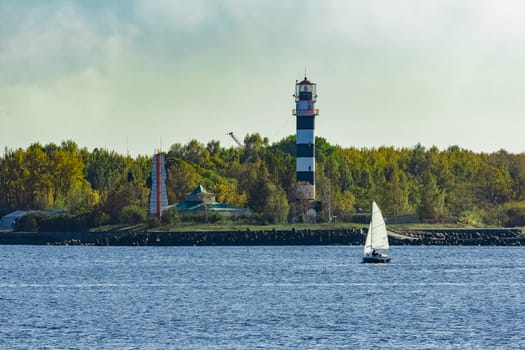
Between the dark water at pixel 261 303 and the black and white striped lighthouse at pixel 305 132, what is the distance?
123ft

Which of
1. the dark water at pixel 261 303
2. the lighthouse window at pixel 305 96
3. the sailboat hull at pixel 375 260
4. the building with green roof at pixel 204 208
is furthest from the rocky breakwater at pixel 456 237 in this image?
the sailboat hull at pixel 375 260

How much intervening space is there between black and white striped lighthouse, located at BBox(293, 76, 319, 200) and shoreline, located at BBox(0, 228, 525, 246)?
25.9 ft

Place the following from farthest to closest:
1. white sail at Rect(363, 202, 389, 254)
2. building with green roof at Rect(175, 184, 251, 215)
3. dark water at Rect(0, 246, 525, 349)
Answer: building with green roof at Rect(175, 184, 251, 215) < white sail at Rect(363, 202, 389, 254) < dark water at Rect(0, 246, 525, 349)

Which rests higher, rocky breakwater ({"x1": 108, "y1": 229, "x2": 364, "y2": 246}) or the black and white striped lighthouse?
the black and white striped lighthouse

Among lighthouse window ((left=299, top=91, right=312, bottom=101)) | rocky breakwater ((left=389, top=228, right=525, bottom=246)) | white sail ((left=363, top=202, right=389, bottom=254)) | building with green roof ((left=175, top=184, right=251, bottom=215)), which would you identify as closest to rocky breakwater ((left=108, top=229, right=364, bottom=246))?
rocky breakwater ((left=389, top=228, right=525, bottom=246))

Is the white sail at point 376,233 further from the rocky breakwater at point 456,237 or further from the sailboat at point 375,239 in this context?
the rocky breakwater at point 456,237

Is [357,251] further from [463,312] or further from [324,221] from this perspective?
[463,312]

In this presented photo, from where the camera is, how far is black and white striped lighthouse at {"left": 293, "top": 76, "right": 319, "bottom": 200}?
18038cm

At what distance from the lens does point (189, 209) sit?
196625 millimetres

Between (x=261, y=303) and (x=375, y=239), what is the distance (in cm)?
4301

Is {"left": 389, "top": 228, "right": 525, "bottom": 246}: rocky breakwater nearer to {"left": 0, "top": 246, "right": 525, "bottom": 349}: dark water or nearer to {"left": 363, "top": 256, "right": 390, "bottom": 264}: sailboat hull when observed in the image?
{"left": 0, "top": 246, "right": 525, "bottom": 349}: dark water

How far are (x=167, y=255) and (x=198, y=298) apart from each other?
66.6 m

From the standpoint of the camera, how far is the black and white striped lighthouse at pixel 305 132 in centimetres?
18038

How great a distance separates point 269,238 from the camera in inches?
7283
